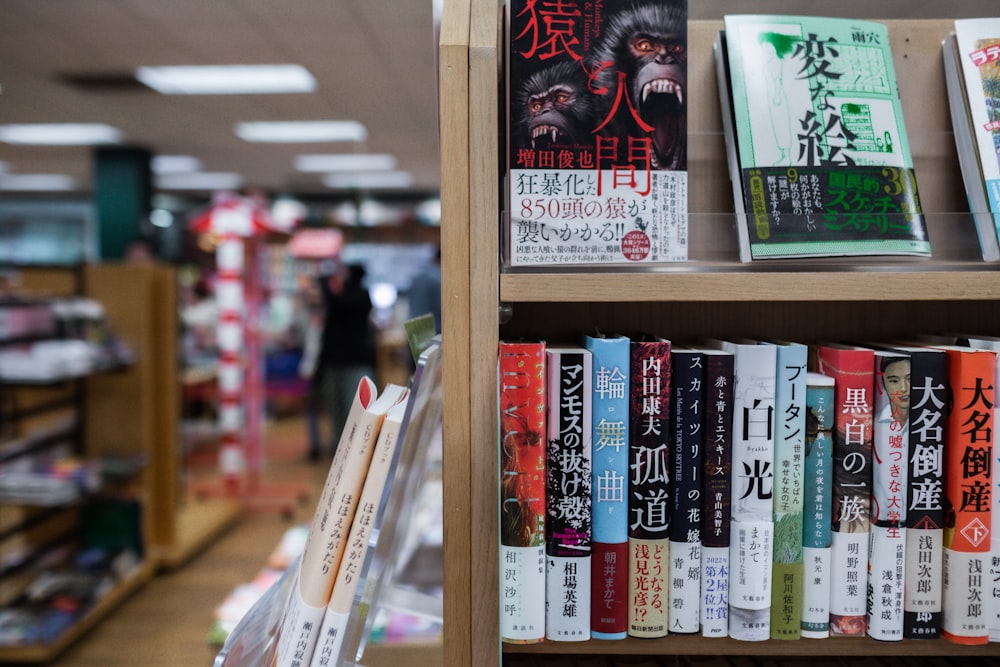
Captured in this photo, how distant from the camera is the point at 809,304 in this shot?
1098mm

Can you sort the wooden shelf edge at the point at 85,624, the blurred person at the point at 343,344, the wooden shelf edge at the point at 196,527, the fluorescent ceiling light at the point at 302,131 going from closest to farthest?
the wooden shelf edge at the point at 85,624
the wooden shelf edge at the point at 196,527
the blurred person at the point at 343,344
the fluorescent ceiling light at the point at 302,131

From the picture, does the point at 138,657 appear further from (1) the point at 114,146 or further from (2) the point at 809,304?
(1) the point at 114,146

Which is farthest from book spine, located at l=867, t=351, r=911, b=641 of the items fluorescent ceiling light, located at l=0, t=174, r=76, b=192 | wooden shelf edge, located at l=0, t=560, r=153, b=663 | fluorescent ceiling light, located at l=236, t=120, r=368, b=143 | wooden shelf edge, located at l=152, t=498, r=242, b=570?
fluorescent ceiling light, located at l=0, t=174, r=76, b=192

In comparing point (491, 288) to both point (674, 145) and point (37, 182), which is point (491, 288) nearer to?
point (674, 145)

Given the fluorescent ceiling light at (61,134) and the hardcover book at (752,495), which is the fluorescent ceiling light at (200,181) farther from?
the hardcover book at (752,495)

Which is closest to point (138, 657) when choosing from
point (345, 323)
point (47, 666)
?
point (47, 666)

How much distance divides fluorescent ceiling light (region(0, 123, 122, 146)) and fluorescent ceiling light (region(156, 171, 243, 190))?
2066mm

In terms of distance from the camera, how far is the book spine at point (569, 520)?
77 centimetres

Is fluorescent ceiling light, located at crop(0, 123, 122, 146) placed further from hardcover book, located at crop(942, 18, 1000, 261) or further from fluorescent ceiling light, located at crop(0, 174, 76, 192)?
hardcover book, located at crop(942, 18, 1000, 261)

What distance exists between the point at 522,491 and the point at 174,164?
9486 mm

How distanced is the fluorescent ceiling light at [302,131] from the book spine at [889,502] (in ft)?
20.4

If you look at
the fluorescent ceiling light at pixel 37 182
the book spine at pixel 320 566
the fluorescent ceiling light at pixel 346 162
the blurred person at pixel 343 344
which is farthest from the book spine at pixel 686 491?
the fluorescent ceiling light at pixel 37 182

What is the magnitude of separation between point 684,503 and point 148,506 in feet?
11.7

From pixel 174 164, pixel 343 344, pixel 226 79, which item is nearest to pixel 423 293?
pixel 343 344
